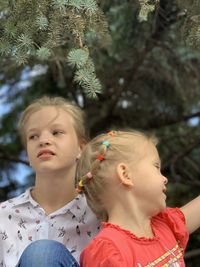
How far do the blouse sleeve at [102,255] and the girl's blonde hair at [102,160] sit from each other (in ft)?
0.74

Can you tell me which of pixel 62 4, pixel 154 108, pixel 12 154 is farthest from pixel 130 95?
pixel 62 4

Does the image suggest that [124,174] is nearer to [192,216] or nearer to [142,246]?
[142,246]

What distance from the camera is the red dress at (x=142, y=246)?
6.04ft

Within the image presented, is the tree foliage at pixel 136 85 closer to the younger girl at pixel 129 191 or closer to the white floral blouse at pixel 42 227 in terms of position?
the younger girl at pixel 129 191

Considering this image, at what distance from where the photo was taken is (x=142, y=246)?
1975 mm

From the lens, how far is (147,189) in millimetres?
2037

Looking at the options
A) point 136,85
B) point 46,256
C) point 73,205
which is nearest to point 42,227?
A: point 73,205

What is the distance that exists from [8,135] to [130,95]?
1.27 m

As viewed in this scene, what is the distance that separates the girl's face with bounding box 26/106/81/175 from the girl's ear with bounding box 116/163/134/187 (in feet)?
1.07

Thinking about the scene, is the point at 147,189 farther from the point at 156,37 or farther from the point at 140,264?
the point at 156,37

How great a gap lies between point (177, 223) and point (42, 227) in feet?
1.79

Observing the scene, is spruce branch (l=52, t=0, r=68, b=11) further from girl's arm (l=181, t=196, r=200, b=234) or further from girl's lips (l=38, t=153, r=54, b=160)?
girl's arm (l=181, t=196, r=200, b=234)

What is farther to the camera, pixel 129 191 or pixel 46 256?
pixel 129 191

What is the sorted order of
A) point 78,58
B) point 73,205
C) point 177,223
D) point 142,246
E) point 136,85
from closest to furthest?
point 78,58 → point 142,246 → point 177,223 → point 73,205 → point 136,85
